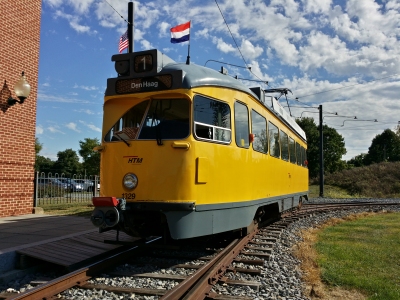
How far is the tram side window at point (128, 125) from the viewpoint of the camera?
227 inches

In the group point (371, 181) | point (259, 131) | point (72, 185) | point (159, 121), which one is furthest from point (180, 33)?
point (371, 181)

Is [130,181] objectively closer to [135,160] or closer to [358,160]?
[135,160]

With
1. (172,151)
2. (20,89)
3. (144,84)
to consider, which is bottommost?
(172,151)

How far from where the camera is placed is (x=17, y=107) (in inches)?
398

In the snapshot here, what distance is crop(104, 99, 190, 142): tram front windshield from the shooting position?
5.58 metres

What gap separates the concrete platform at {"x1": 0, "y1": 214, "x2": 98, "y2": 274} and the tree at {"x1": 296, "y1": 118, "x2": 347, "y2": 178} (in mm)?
36392

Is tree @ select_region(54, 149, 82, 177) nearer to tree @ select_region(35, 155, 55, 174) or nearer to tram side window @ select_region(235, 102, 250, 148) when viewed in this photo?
tree @ select_region(35, 155, 55, 174)

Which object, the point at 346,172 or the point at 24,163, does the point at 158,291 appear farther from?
the point at 346,172

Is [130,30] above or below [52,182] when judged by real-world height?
above

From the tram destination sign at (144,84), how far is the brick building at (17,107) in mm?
5221

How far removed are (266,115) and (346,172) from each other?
1251 inches

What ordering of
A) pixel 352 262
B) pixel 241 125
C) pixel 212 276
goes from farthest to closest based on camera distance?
pixel 241 125 → pixel 352 262 → pixel 212 276

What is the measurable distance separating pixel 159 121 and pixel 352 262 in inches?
154

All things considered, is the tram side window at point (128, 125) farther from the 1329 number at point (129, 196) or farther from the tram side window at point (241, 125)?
the tram side window at point (241, 125)
